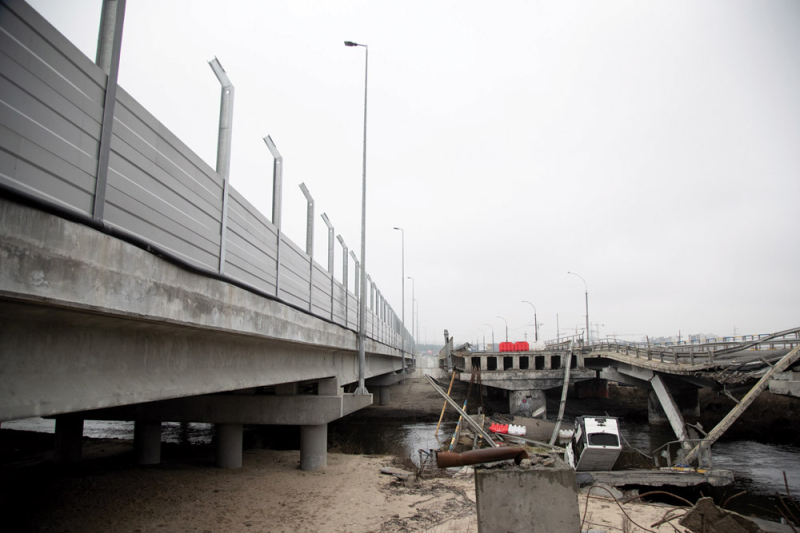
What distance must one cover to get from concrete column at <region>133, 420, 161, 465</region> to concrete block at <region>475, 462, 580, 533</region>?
13697 mm

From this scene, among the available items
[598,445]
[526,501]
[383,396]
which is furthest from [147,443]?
[383,396]

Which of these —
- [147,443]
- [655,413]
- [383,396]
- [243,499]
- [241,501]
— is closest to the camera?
[241,501]

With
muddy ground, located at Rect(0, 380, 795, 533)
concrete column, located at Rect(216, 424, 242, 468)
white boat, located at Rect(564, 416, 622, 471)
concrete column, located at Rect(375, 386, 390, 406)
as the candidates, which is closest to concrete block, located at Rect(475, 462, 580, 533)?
muddy ground, located at Rect(0, 380, 795, 533)

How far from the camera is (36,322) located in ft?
13.1

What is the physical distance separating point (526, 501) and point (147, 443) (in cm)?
1447

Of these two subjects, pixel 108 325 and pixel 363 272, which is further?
pixel 363 272

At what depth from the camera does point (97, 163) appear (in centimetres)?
432

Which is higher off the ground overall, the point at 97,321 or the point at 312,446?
the point at 97,321

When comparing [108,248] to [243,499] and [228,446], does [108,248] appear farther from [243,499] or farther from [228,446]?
[228,446]

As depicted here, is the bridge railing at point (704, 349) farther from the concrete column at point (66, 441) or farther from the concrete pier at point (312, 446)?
the concrete column at point (66, 441)

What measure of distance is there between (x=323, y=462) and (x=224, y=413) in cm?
353

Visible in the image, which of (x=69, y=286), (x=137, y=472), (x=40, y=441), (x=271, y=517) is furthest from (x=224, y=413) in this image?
(x=40, y=441)

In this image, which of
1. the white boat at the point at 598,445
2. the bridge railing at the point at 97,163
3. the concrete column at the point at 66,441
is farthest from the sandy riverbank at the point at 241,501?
the white boat at the point at 598,445

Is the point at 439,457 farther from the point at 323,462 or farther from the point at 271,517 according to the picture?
the point at 323,462
